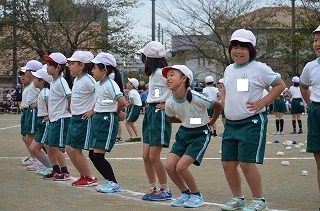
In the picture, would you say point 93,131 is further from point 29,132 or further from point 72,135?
point 29,132

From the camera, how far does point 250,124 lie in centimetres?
714

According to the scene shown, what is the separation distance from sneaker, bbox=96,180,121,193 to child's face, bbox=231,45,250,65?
276cm

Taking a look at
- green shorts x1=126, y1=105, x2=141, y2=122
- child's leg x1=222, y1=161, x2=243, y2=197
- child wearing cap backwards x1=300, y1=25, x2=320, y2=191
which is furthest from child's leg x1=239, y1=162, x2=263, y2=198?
green shorts x1=126, y1=105, x2=141, y2=122

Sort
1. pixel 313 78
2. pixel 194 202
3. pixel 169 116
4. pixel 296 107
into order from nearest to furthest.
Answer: pixel 313 78 → pixel 194 202 → pixel 169 116 → pixel 296 107

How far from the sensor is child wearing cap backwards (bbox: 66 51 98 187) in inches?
382

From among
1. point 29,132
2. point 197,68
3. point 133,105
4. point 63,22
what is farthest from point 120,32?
point 29,132

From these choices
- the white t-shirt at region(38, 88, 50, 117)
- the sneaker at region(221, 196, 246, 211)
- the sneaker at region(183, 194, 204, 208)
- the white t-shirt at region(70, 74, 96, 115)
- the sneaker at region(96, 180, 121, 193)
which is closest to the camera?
the sneaker at region(221, 196, 246, 211)

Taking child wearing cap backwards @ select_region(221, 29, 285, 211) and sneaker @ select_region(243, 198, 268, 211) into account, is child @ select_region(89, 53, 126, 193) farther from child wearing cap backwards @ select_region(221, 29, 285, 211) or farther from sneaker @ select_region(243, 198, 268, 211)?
sneaker @ select_region(243, 198, 268, 211)

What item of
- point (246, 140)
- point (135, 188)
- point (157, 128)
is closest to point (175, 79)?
point (157, 128)

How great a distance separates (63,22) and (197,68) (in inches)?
595

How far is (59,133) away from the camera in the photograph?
1045 centimetres

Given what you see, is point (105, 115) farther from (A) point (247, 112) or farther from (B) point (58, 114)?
(A) point (247, 112)

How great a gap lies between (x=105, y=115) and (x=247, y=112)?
2.78 meters

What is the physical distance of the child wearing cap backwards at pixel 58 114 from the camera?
10.5 m
